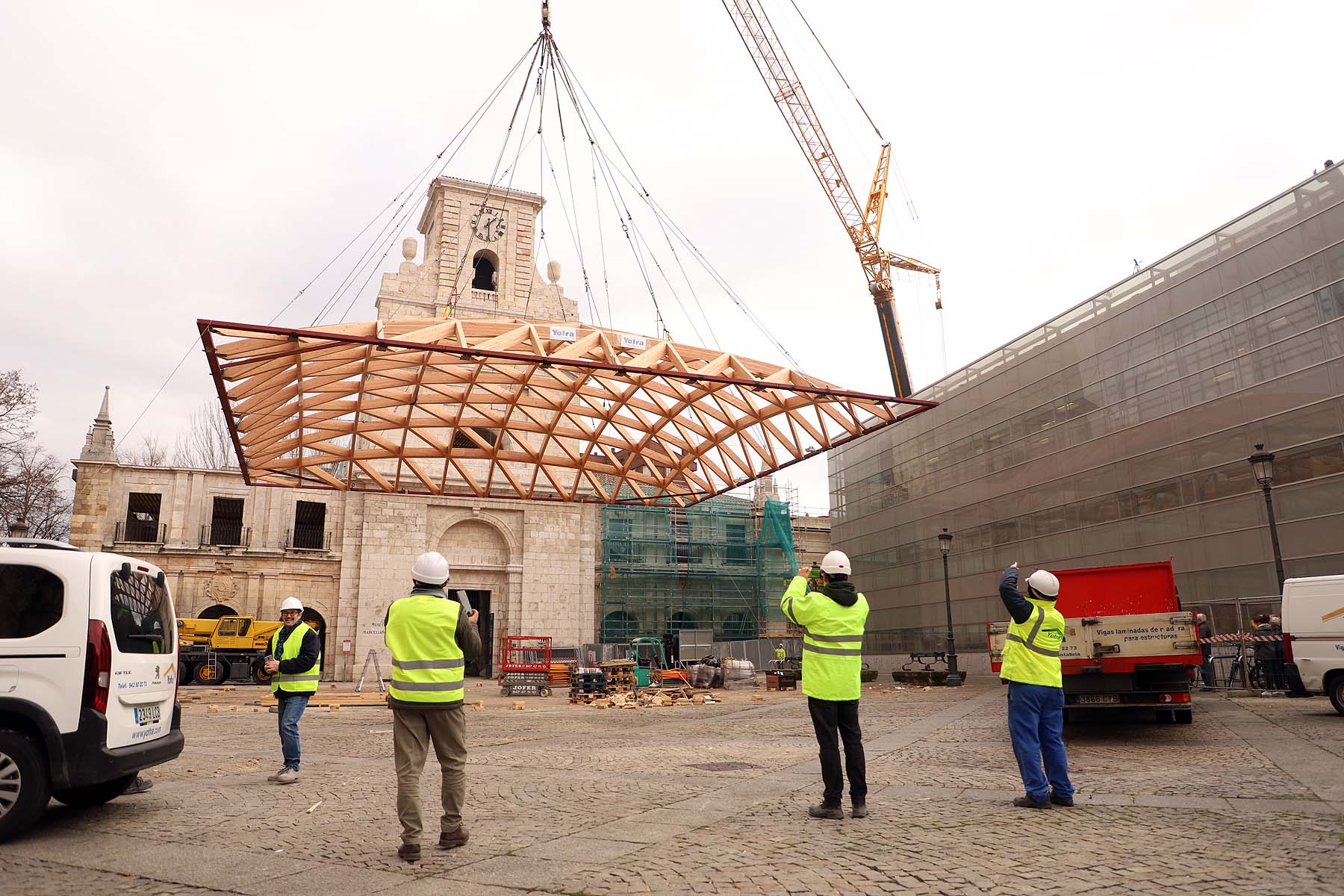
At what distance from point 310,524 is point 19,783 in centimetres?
3248

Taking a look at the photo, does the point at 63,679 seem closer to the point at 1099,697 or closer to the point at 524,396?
the point at 1099,697

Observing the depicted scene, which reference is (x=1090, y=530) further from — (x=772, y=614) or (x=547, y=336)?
(x=547, y=336)

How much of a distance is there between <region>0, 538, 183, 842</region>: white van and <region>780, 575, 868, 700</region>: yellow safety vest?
15.7 ft

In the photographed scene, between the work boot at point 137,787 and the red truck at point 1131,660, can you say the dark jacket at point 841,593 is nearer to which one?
the red truck at point 1131,660

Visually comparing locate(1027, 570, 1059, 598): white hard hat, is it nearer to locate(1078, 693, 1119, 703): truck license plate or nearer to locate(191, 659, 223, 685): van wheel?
locate(1078, 693, 1119, 703): truck license plate

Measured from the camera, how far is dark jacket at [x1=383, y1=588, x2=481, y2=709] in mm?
5496

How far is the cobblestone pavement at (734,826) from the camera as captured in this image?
4.59 meters

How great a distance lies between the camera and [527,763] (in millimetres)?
9789

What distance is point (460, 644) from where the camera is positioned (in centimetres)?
571

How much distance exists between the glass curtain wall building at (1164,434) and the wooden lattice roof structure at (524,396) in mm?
10867

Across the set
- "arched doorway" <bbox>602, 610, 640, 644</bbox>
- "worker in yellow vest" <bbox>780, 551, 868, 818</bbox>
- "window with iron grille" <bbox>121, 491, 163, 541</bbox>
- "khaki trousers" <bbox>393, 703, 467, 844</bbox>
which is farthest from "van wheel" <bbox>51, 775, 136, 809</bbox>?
"arched doorway" <bbox>602, 610, 640, 644</bbox>

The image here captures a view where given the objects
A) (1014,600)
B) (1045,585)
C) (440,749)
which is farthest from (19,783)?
(1045,585)

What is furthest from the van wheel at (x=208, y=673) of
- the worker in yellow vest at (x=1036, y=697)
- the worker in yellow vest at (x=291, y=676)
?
the worker in yellow vest at (x=1036, y=697)

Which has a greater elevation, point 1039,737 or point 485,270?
point 485,270
